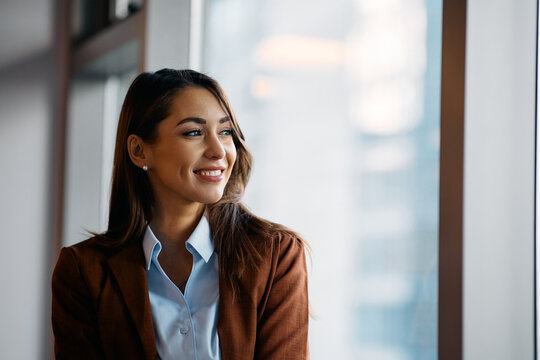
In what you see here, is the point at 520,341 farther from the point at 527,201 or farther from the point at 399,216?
the point at 399,216

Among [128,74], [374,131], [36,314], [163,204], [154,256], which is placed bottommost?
[36,314]

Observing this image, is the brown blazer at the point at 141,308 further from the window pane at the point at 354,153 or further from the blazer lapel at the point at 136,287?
the window pane at the point at 354,153

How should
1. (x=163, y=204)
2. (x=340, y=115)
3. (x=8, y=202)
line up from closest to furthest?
(x=163, y=204) < (x=340, y=115) < (x=8, y=202)

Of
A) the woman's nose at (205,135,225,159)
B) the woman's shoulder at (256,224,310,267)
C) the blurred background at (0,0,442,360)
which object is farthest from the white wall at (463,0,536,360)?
the woman's nose at (205,135,225,159)

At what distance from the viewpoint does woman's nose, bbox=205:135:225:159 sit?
133cm

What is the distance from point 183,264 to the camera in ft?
4.71

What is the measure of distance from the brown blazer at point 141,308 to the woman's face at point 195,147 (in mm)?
195

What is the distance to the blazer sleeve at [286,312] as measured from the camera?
133cm

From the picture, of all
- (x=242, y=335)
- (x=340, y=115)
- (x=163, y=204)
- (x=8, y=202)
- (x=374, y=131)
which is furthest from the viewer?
(x=8, y=202)

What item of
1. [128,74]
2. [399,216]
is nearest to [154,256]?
[399,216]

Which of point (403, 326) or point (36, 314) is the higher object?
point (403, 326)

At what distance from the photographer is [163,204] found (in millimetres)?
1443

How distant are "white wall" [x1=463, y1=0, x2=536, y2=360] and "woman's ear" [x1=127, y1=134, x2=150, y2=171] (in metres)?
0.69

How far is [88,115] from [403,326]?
7.21 ft
